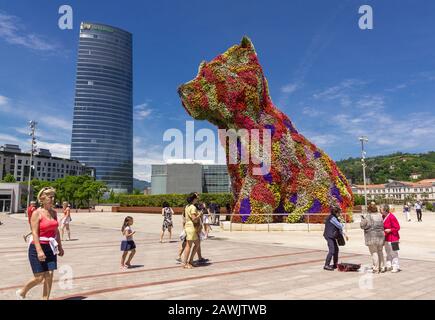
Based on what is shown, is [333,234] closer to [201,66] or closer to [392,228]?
[392,228]

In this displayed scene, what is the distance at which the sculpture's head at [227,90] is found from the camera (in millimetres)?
18281

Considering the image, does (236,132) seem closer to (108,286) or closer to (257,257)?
(257,257)

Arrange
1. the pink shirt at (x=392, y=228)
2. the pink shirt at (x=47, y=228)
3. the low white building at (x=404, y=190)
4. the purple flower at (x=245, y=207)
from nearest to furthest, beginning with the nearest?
the pink shirt at (x=47, y=228), the pink shirt at (x=392, y=228), the purple flower at (x=245, y=207), the low white building at (x=404, y=190)

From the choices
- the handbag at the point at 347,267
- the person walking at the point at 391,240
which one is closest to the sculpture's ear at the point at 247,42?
the person walking at the point at 391,240

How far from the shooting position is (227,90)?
18.3 metres

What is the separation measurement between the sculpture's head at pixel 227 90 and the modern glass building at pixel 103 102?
149363mm

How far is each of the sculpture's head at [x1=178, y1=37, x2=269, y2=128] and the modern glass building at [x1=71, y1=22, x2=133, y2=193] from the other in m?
149

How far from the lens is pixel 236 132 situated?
18.9 m

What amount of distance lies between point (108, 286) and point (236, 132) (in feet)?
43.2

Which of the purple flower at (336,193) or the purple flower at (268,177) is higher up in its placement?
the purple flower at (268,177)

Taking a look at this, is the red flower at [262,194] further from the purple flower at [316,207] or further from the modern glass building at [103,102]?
the modern glass building at [103,102]

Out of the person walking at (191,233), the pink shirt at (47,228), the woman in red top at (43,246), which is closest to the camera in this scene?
the woman in red top at (43,246)
